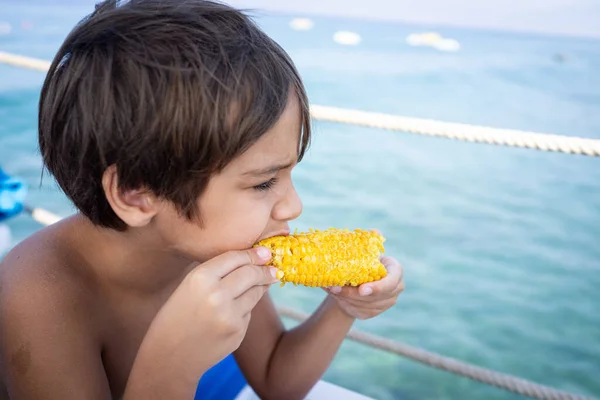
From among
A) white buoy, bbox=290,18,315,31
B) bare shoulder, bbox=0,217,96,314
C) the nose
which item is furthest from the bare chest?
white buoy, bbox=290,18,315,31

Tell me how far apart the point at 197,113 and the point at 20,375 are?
0.69m

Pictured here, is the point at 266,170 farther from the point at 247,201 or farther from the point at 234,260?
the point at 234,260

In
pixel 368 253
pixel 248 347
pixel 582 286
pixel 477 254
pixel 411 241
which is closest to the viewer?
pixel 368 253

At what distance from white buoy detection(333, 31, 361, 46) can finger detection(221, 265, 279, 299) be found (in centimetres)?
2324

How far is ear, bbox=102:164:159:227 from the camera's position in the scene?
121cm

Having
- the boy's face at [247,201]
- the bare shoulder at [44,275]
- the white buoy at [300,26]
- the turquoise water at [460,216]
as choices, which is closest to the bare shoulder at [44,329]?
the bare shoulder at [44,275]

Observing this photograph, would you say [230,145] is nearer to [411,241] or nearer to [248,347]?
[248,347]

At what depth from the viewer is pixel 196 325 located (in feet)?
3.72

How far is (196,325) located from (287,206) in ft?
1.18

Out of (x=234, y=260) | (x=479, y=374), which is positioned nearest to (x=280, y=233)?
(x=234, y=260)

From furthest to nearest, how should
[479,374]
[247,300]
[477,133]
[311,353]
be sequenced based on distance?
[479,374] < [477,133] < [311,353] < [247,300]

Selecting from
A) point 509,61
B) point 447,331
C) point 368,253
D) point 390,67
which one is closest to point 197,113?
point 368,253

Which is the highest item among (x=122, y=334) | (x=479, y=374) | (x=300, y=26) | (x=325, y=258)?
(x=325, y=258)

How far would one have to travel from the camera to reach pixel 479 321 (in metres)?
4.73
